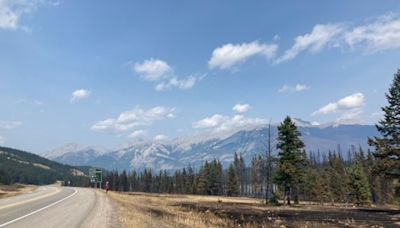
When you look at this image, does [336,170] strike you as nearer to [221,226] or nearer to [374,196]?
[374,196]

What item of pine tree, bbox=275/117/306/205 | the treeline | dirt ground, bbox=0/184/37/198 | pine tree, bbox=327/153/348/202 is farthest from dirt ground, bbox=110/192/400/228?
pine tree, bbox=327/153/348/202

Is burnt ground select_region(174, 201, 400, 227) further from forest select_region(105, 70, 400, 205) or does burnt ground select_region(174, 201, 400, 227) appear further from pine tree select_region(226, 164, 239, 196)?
pine tree select_region(226, 164, 239, 196)

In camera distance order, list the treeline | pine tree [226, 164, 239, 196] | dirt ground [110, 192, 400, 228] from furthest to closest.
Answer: pine tree [226, 164, 239, 196] < the treeline < dirt ground [110, 192, 400, 228]

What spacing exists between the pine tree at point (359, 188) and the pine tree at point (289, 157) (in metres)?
20.9

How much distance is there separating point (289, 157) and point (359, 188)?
2422 cm

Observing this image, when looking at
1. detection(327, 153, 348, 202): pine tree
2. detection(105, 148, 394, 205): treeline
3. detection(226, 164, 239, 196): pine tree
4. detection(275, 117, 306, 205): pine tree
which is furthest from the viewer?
detection(226, 164, 239, 196): pine tree

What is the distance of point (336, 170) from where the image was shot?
121000 millimetres

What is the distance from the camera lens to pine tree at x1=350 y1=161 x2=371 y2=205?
84.4 meters

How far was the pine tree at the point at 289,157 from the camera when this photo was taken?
232 ft

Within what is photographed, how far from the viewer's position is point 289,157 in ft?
234

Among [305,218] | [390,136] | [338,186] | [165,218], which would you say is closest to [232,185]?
[338,186]

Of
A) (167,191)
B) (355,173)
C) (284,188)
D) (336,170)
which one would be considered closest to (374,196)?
(336,170)

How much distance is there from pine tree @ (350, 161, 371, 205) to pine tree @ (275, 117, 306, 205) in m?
20.9

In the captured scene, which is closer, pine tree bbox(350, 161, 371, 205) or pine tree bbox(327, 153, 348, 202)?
pine tree bbox(350, 161, 371, 205)
